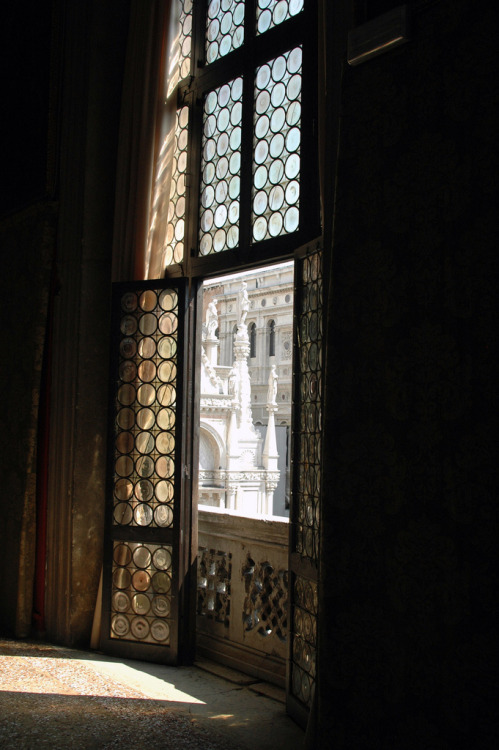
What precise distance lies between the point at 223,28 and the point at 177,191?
980mm

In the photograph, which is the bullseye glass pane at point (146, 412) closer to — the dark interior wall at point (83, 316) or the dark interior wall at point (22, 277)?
the dark interior wall at point (83, 316)

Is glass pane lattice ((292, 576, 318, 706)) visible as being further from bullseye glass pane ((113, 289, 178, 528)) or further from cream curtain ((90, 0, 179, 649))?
cream curtain ((90, 0, 179, 649))

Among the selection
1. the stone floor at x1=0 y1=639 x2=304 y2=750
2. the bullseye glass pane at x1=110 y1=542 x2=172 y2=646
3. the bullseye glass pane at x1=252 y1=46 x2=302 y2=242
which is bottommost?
the stone floor at x1=0 y1=639 x2=304 y2=750

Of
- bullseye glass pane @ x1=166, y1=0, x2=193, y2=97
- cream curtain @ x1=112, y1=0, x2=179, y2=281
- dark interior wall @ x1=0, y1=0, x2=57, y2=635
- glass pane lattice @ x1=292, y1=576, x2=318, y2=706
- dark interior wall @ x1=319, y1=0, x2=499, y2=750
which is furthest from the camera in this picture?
dark interior wall @ x1=0, y1=0, x2=57, y2=635

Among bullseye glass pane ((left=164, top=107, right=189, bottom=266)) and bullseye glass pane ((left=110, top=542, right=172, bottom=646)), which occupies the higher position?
bullseye glass pane ((left=164, top=107, right=189, bottom=266))

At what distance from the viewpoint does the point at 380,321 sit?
2344 mm

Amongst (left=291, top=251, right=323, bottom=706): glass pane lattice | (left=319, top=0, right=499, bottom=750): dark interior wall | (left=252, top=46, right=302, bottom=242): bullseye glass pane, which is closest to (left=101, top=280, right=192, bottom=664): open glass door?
(left=252, top=46, right=302, bottom=242): bullseye glass pane

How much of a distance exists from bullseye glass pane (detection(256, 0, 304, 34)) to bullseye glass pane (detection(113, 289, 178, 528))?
154cm

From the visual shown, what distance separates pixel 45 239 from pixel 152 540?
2083mm

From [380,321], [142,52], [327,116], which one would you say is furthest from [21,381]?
[380,321]

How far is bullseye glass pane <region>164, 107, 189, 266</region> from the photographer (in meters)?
4.38

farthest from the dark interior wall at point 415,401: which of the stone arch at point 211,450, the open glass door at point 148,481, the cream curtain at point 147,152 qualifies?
the stone arch at point 211,450

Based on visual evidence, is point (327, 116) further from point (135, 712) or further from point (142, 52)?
point (135, 712)

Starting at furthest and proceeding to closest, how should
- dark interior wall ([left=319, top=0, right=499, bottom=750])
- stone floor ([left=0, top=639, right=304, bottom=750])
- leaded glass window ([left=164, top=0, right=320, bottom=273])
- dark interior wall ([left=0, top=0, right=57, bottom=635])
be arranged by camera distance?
dark interior wall ([left=0, top=0, right=57, bottom=635])
leaded glass window ([left=164, top=0, right=320, bottom=273])
stone floor ([left=0, top=639, right=304, bottom=750])
dark interior wall ([left=319, top=0, right=499, bottom=750])
